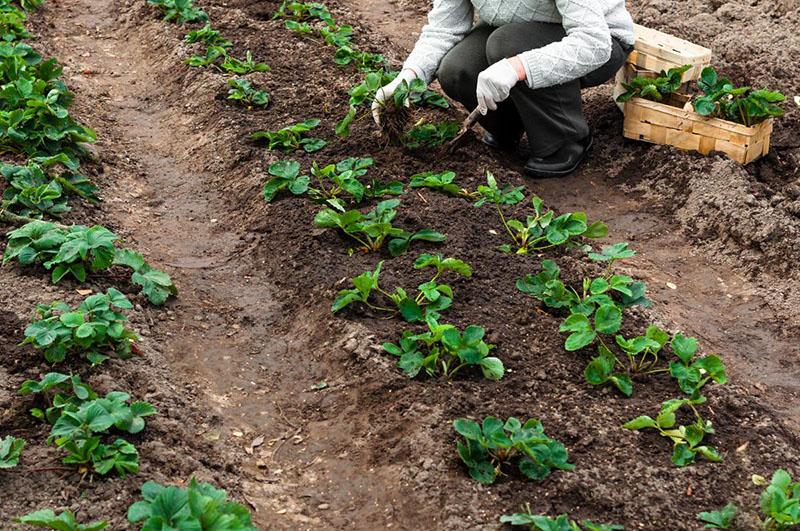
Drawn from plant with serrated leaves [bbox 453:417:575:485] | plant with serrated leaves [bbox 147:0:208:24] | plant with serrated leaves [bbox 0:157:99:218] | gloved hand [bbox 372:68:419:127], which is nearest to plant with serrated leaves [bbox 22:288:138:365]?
plant with serrated leaves [bbox 0:157:99:218]

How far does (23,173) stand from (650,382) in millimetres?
2823

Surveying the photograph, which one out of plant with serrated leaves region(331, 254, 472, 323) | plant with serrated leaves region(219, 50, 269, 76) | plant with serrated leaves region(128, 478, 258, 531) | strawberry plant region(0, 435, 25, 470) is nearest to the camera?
plant with serrated leaves region(128, 478, 258, 531)

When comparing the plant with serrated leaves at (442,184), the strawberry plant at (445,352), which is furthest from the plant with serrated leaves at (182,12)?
the strawberry plant at (445,352)

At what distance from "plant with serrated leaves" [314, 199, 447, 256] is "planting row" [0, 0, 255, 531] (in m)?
0.71

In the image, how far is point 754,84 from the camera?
18.6ft

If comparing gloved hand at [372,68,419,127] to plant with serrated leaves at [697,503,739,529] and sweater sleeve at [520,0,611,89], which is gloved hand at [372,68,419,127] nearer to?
sweater sleeve at [520,0,611,89]

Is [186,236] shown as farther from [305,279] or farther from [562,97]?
[562,97]

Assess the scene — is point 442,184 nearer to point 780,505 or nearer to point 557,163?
point 557,163

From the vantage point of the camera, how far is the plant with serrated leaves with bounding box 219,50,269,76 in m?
6.02

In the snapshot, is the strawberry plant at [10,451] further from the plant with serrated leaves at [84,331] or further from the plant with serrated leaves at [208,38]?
the plant with serrated leaves at [208,38]

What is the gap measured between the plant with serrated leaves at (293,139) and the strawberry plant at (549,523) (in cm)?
268

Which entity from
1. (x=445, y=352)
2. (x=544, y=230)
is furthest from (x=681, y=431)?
(x=544, y=230)

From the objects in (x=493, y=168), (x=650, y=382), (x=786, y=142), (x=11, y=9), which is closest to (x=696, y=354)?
(x=650, y=382)

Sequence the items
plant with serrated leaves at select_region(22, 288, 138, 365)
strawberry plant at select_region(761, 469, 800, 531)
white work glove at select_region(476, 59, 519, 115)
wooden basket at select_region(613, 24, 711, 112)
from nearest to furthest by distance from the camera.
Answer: strawberry plant at select_region(761, 469, 800, 531)
plant with serrated leaves at select_region(22, 288, 138, 365)
white work glove at select_region(476, 59, 519, 115)
wooden basket at select_region(613, 24, 711, 112)
